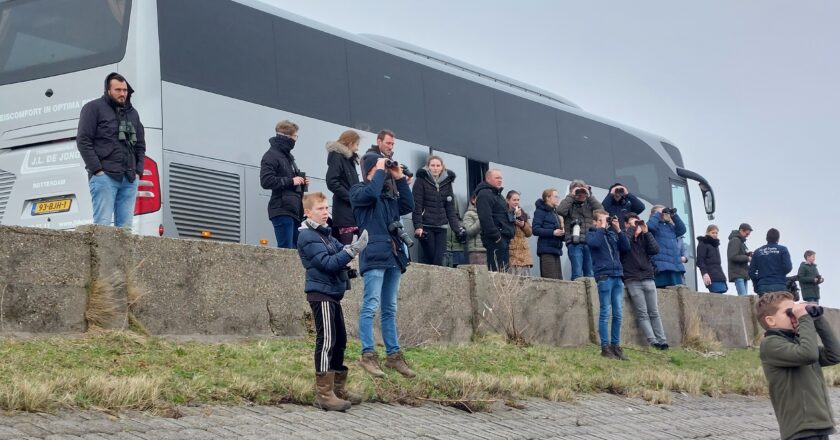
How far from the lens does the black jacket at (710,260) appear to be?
22.5 metres

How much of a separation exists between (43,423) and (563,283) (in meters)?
10.2

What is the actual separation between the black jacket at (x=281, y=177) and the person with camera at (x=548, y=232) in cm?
488

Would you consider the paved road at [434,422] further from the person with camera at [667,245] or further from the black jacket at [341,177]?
the person with camera at [667,245]

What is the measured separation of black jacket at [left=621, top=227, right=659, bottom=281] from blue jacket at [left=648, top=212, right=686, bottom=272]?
2290 millimetres

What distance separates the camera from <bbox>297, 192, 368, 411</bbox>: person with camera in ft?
30.2

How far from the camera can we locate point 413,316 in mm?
13609

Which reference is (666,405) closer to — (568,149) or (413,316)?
(413,316)

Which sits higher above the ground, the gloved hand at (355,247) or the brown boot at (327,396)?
the gloved hand at (355,247)

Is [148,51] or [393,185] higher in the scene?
[148,51]

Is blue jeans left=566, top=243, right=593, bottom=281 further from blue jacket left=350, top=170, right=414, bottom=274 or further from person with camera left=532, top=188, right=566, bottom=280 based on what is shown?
blue jacket left=350, top=170, right=414, bottom=274

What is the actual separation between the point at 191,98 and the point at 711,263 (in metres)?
11.0

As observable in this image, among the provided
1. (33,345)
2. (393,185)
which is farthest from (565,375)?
(33,345)

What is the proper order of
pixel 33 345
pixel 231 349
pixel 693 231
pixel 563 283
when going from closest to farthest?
1. pixel 33 345
2. pixel 231 349
3. pixel 563 283
4. pixel 693 231

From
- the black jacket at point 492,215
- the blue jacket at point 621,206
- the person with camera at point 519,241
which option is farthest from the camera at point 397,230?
the blue jacket at point 621,206
